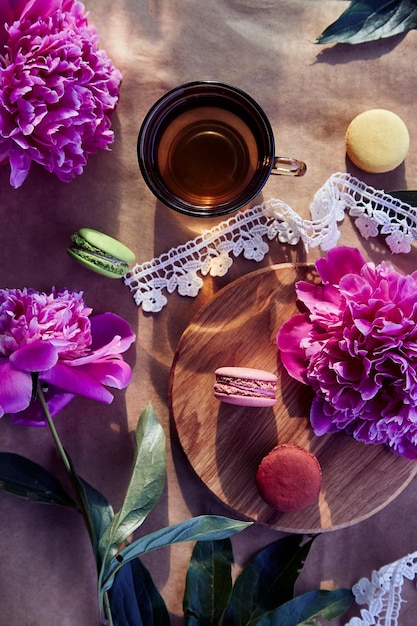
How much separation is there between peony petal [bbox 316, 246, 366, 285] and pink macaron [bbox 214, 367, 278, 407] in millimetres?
137

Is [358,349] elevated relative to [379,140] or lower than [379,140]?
lower

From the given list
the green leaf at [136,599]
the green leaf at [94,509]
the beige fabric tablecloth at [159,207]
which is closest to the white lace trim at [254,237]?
the beige fabric tablecloth at [159,207]

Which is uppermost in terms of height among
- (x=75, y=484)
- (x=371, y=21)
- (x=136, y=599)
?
(x=371, y=21)

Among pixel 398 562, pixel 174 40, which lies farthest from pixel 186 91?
pixel 398 562

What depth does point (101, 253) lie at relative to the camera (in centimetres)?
77

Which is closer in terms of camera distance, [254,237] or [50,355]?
[50,355]

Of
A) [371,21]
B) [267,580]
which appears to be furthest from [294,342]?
[371,21]

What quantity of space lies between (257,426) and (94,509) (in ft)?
0.73

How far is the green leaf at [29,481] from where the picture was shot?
0.77 metres

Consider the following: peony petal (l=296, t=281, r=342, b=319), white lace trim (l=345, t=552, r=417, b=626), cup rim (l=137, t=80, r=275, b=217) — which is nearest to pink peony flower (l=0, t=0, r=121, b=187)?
cup rim (l=137, t=80, r=275, b=217)

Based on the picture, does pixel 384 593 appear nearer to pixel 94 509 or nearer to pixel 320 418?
pixel 320 418

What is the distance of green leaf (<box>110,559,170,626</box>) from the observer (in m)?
0.78

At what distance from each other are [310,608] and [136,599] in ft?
0.71

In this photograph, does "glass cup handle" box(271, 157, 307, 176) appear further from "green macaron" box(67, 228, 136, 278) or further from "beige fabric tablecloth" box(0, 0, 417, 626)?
"green macaron" box(67, 228, 136, 278)
